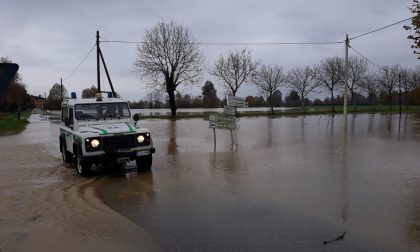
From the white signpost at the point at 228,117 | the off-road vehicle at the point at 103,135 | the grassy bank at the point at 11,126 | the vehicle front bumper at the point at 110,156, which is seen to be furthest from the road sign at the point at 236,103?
the grassy bank at the point at 11,126

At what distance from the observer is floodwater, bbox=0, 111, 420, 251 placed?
6.09 m

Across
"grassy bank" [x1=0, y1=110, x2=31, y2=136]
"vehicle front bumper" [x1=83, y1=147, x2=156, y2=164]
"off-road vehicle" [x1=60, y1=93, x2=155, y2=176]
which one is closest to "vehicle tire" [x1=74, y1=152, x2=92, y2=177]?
"off-road vehicle" [x1=60, y1=93, x2=155, y2=176]

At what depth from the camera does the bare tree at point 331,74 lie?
62562mm

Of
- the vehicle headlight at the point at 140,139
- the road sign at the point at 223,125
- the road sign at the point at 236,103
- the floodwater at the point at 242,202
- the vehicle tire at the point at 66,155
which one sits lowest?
the floodwater at the point at 242,202

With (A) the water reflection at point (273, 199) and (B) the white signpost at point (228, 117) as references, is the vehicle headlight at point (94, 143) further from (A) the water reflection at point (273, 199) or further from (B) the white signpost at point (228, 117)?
(B) the white signpost at point (228, 117)

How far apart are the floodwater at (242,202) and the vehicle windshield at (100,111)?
1.67 meters

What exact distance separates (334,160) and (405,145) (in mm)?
5853

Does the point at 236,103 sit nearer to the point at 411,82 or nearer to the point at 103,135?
the point at 103,135

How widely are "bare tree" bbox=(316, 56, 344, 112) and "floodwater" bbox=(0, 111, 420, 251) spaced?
4989 centimetres

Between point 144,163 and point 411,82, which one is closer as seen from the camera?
point 144,163

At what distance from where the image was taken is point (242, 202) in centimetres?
816

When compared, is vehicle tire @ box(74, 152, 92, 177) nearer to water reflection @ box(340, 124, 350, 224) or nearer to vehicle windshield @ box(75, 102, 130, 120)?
vehicle windshield @ box(75, 102, 130, 120)

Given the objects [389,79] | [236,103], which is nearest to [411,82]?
[389,79]

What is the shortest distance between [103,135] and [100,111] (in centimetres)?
Answer: 185
